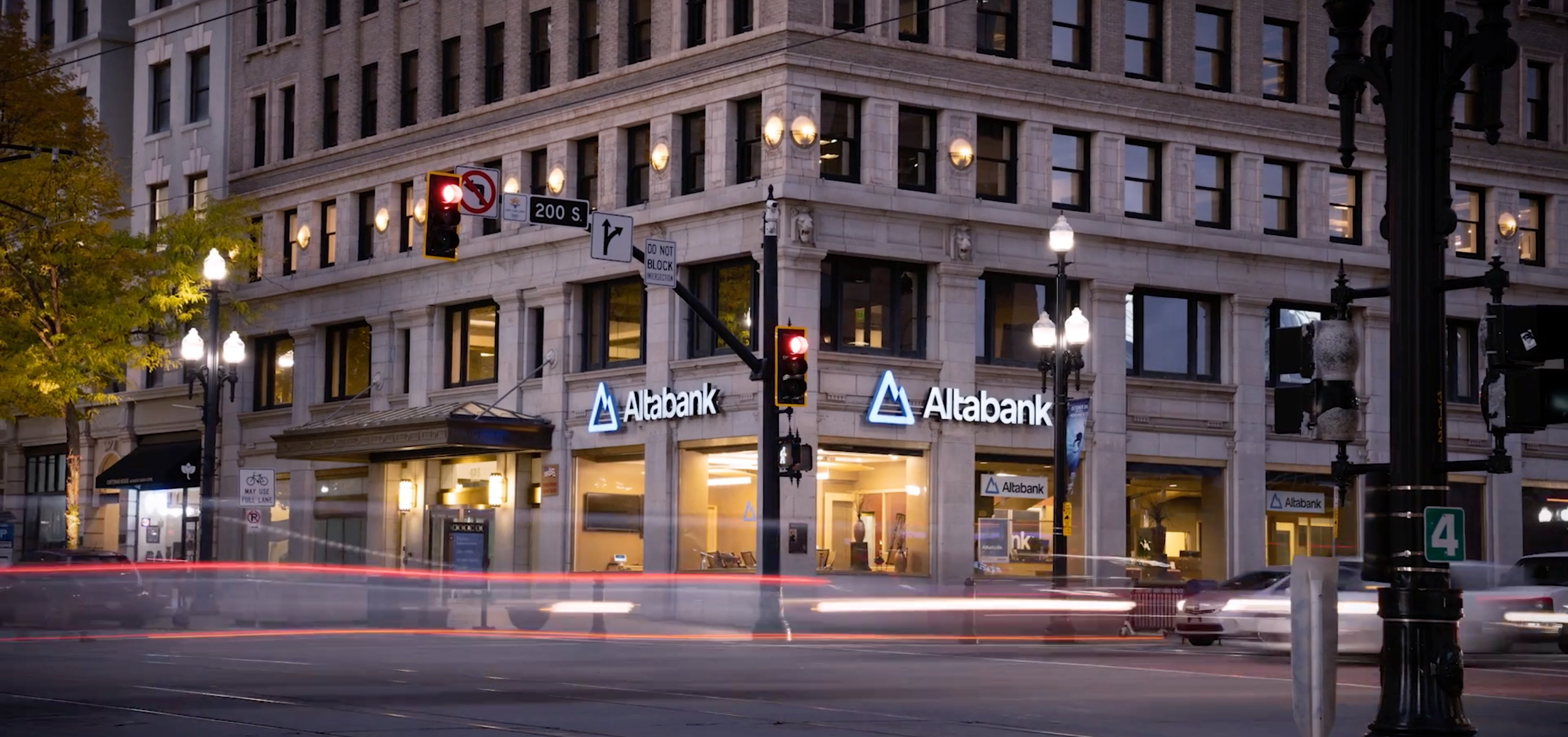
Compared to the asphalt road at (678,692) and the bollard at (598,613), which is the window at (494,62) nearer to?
the bollard at (598,613)

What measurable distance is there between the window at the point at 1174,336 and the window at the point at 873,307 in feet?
18.6

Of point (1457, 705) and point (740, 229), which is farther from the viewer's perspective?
point (740, 229)

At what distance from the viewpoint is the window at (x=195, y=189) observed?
5794 centimetres

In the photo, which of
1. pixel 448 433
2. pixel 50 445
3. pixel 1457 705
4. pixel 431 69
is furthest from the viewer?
pixel 50 445

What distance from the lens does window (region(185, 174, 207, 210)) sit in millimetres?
57938

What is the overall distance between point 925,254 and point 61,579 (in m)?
18.7

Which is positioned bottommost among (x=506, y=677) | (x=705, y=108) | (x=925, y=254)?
(x=506, y=677)

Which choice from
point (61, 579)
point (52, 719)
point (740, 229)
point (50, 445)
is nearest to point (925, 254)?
point (740, 229)

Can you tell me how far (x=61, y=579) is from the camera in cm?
3597

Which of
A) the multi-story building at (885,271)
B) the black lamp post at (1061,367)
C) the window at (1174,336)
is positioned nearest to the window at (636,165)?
the multi-story building at (885,271)

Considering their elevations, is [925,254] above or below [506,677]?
above

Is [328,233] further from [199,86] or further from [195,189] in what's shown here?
[199,86]

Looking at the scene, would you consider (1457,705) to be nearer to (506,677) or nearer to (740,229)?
(506,677)

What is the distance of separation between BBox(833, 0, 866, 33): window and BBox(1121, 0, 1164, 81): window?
7.00m
